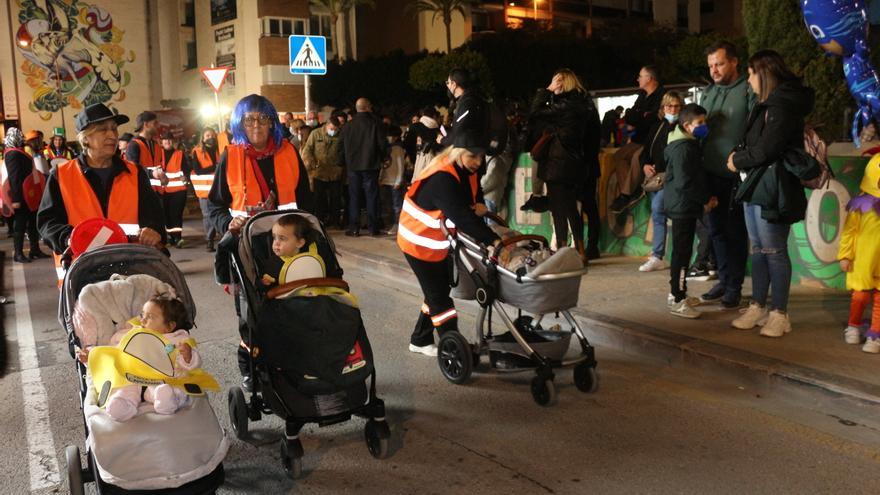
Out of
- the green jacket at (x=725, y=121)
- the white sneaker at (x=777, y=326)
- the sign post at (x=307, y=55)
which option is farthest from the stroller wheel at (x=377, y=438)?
the sign post at (x=307, y=55)

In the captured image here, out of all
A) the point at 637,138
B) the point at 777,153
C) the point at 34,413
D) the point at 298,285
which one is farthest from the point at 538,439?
the point at 637,138

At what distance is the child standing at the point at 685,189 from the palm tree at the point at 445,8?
133ft

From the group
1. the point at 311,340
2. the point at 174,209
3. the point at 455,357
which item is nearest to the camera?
the point at 311,340

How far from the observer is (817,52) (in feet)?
38.7

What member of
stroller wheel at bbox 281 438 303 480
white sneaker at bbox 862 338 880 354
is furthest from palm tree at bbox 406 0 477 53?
stroller wheel at bbox 281 438 303 480

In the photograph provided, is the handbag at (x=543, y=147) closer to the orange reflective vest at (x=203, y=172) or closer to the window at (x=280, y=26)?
the orange reflective vest at (x=203, y=172)

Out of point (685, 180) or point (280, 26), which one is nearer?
point (685, 180)

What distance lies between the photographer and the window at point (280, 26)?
141ft

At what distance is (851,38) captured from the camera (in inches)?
285

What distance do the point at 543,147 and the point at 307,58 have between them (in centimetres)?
605

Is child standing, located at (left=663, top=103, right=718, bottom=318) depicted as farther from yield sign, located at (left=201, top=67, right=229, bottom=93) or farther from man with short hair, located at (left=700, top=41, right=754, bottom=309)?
yield sign, located at (left=201, top=67, right=229, bottom=93)

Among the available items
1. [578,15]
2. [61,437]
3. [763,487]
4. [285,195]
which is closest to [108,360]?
[61,437]

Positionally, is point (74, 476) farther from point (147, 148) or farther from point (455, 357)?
point (147, 148)

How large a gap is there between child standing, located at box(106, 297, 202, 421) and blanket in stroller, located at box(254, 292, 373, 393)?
18.7 inches
